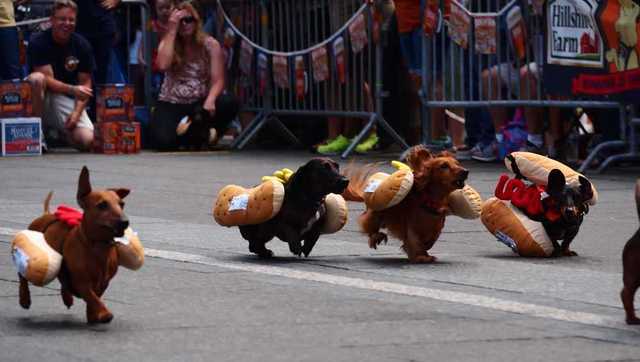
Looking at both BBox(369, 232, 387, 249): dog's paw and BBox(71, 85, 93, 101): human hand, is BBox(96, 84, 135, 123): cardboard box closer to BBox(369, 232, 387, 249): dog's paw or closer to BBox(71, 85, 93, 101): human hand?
BBox(71, 85, 93, 101): human hand

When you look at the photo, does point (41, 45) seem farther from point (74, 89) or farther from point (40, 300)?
point (40, 300)

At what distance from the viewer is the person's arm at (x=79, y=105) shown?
17188 millimetres

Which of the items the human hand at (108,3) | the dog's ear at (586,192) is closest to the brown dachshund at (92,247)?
the dog's ear at (586,192)

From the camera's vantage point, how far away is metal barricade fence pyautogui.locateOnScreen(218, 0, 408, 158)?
16.3 meters

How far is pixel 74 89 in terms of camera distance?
56.2 ft

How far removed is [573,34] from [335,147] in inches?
136

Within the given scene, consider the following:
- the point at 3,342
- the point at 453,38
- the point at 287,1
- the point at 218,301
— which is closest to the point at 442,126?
the point at 453,38

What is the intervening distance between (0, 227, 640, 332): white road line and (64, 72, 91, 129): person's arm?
8.32 metres

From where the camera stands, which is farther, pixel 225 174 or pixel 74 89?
pixel 74 89

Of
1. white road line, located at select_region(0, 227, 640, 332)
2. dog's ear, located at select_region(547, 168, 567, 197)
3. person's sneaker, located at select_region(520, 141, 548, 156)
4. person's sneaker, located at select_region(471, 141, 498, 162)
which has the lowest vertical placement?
person's sneaker, located at select_region(471, 141, 498, 162)

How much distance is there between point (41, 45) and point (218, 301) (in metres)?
10.4

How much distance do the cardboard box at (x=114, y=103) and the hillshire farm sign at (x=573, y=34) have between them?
5198mm

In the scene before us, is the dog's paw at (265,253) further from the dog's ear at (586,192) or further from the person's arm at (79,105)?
the person's arm at (79,105)

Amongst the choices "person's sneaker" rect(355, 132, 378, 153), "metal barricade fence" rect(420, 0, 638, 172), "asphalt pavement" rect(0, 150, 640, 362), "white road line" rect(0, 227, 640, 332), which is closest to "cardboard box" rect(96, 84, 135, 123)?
"person's sneaker" rect(355, 132, 378, 153)
